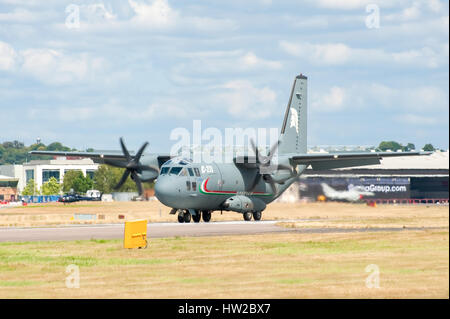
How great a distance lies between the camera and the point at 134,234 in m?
31.3

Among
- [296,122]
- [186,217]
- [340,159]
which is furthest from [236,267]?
[296,122]

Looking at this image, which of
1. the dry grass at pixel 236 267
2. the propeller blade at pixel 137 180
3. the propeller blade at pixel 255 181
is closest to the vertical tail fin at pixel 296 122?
the propeller blade at pixel 255 181

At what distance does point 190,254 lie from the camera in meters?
28.3

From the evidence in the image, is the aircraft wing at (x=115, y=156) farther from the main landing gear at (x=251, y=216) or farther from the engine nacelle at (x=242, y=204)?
the main landing gear at (x=251, y=216)

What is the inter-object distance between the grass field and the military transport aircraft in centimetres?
1247

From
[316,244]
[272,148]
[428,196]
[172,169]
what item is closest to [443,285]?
[316,244]

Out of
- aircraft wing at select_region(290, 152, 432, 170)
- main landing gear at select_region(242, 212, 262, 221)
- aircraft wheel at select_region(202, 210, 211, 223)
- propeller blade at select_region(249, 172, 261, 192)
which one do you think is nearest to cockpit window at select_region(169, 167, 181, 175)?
aircraft wheel at select_region(202, 210, 211, 223)

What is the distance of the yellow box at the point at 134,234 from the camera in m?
31.0

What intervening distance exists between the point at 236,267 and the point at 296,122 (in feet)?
122

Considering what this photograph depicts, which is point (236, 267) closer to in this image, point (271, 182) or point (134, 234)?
point (134, 234)

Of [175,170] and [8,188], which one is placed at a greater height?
[175,170]

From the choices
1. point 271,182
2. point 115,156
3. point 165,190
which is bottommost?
point 165,190
